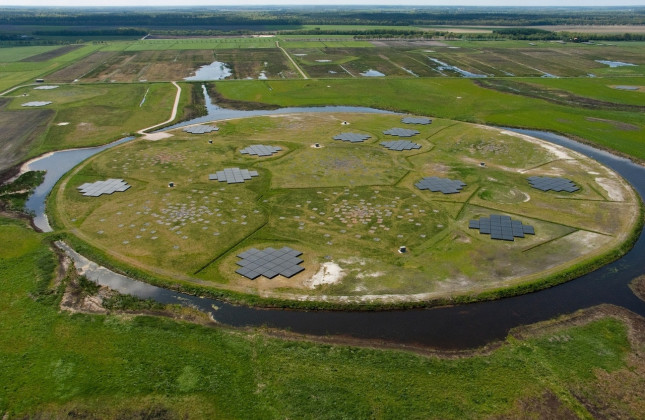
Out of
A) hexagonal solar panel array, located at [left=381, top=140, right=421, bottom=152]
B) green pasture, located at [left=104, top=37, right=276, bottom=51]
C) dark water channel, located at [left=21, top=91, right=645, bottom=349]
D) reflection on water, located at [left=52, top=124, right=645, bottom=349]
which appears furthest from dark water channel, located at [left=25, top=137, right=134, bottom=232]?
green pasture, located at [left=104, top=37, right=276, bottom=51]

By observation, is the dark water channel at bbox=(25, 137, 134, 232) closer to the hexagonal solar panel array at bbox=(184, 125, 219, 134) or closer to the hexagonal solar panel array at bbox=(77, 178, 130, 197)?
the hexagonal solar panel array at bbox=(77, 178, 130, 197)

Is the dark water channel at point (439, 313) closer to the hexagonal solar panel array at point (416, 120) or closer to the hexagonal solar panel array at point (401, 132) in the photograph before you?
the hexagonal solar panel array at point (401, 132)

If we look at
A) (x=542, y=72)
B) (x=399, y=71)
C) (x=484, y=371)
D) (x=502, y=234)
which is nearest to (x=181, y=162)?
(x=502, y=234)

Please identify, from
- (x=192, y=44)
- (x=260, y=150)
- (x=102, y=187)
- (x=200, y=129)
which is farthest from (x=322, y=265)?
(x=192, y=44)

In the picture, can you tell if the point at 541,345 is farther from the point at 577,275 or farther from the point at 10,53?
the point at 10,53

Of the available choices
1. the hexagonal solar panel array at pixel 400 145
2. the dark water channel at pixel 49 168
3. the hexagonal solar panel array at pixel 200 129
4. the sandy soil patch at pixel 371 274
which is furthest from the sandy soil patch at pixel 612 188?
the dark water channel at pixel 49 168

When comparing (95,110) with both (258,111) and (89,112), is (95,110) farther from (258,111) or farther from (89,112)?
(258,111)
